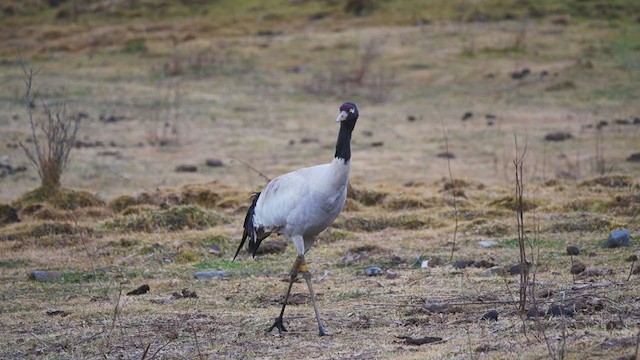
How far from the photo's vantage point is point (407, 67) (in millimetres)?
27562

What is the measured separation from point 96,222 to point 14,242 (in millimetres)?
1261

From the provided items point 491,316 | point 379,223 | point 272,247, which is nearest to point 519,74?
point 379,223

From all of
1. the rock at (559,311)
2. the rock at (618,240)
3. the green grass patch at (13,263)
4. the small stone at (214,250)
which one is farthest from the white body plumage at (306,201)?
the green grass patch at (13,263)

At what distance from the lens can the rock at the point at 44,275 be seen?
10.5 m

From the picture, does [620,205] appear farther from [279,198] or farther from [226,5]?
[226,5]

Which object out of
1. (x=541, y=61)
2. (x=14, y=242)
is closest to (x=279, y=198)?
(x=14, y=242)

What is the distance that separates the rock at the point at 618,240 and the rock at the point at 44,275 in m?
5.65

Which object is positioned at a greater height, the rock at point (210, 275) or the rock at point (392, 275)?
the rock at point (392, 275)

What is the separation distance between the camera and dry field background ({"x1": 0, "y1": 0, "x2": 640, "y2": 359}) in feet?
26.1

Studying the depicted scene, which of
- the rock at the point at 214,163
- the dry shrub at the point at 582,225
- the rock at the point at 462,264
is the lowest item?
the rock at the point at 214,163

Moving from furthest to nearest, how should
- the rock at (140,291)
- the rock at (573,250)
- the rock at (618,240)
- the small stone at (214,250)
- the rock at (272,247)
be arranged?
1. the small stone at (214,250)
2. the rock at (272,247)
3. the rock at (618,240)
4. the rock at (573,250)
5. the rock at (140,291)

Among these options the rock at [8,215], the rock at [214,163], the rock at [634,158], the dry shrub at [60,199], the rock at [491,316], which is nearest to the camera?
the rock at [491,316]

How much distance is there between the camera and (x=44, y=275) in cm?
1059

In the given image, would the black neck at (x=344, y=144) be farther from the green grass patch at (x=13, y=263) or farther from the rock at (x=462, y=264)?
the green grass patch at (x=13, y=263)
